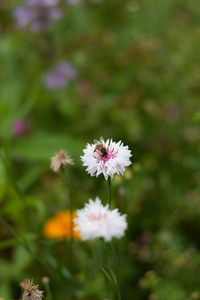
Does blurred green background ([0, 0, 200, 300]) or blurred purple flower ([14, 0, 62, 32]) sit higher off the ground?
blurred purple flower ([14, 0, 62, 32])

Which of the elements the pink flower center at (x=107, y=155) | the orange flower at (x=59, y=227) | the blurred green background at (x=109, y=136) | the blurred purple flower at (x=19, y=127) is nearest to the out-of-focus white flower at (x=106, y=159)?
the pink flower center at (x=107, y=155)

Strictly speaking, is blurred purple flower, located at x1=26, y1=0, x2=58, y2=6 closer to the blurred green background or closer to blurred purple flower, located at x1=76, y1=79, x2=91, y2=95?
the blurred green background

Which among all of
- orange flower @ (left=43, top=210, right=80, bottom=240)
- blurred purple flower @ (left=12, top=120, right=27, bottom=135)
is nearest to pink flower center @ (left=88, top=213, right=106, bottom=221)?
orange flower @ (left=43, top=210, right=80, bottom=240)

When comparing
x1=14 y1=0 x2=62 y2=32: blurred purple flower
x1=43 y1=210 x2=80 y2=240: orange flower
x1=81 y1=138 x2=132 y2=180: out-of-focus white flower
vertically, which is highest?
x1=14 y1=0 x2=62 y2=32: blurred purple flower

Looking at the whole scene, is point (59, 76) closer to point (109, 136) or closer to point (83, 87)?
point (83, 87)

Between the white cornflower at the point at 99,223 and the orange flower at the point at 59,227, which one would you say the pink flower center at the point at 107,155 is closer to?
the white cornflower at the point at 99,223

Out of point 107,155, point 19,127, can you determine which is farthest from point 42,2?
point 107,155
